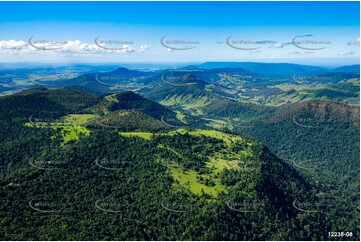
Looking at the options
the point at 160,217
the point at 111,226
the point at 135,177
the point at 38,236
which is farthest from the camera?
the point at 135,177

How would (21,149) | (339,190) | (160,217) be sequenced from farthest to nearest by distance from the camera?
1. (339,190)
2. (21,149)
3. (160,217)

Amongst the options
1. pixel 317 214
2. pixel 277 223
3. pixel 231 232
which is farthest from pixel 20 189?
pixel 317 214

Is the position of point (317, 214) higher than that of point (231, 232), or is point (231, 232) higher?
point (231, 232)

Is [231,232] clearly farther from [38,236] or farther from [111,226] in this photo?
[38,236]

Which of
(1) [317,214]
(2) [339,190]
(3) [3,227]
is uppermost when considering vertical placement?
(3) [3,227]

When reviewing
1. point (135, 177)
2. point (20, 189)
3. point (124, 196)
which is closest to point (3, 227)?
point (20, 189)

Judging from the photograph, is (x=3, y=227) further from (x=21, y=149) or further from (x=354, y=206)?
(x=354, y=206)

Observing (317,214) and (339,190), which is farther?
(339,190)

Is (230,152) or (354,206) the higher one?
(230,152)

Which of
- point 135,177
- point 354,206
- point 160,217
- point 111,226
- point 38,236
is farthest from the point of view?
point 354,206
